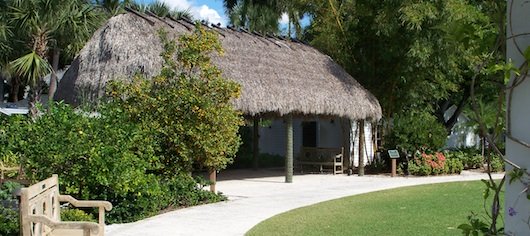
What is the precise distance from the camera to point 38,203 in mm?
5770

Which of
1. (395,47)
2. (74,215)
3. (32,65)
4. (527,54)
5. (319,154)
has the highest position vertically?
(395,47)

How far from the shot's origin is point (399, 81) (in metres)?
21.1

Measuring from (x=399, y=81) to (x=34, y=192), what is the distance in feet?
55.6

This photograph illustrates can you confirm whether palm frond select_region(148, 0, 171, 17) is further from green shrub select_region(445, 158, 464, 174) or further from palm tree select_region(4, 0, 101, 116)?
green shrub select_region(445, 158, 464, 174)

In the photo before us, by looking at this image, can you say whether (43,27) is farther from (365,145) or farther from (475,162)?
(475,162)

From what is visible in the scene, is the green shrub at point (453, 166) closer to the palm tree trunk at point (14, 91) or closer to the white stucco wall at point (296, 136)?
the white stucco wall at point (296, 136)

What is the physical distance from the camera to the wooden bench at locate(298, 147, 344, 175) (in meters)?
20.4

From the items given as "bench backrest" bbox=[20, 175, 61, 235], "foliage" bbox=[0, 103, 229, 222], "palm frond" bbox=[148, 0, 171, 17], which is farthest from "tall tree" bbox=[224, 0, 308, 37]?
"bench backrest" bbox=[20, 175, 61, 235]

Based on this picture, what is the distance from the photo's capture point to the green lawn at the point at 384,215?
8.91 meters

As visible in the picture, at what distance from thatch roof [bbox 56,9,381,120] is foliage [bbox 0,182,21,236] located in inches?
197

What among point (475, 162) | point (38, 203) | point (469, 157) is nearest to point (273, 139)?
point (469, 157)

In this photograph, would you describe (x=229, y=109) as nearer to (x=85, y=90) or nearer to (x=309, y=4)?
(x=85, y=90)

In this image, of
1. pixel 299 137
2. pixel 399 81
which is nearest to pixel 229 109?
pixel 399 81

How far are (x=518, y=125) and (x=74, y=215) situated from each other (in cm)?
742
